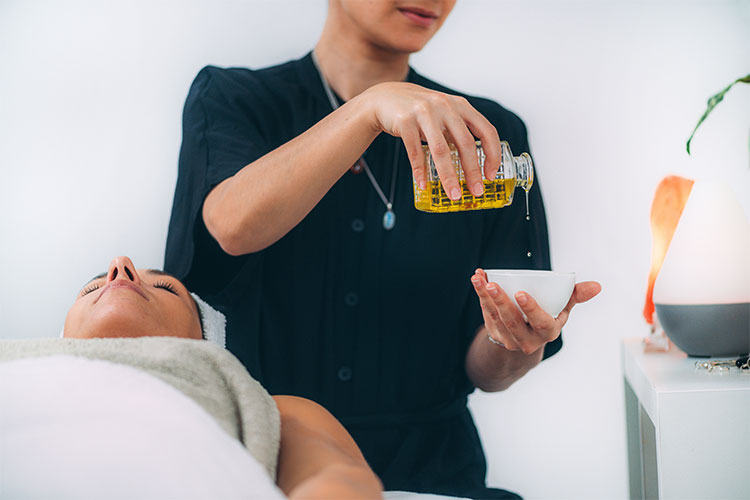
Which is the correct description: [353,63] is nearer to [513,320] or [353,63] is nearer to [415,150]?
[415,150]

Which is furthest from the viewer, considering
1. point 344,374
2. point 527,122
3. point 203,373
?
point 527,122

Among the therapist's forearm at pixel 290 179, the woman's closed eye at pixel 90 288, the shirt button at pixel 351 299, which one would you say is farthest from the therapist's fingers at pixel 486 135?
the woman's closed eye at pixel 90 288

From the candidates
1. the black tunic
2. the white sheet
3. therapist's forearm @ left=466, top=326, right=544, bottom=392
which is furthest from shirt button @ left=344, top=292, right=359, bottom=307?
the white sheet

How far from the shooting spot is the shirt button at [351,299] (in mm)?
1263

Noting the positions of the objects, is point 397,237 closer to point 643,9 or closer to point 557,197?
point 557,197

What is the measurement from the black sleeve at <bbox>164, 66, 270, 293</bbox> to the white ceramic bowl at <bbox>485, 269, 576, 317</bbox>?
0.46 meters

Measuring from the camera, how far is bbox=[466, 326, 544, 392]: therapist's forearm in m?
1.20

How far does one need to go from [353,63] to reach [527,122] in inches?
21.9

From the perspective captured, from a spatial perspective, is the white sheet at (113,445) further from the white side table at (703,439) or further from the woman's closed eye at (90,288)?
the white side table at (703,439)

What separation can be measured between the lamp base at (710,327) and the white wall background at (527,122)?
0.46 m

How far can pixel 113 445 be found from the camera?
0.59 metres

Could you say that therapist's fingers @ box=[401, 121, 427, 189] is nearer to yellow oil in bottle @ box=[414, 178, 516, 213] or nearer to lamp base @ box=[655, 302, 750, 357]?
yellow oil in bottle @ box=[414, 178, 516, 213]

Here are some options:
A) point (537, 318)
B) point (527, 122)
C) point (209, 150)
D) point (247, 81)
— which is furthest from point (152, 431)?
point (527, 122)

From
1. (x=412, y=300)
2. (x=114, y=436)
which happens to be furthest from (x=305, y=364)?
(x=114, y=436)
